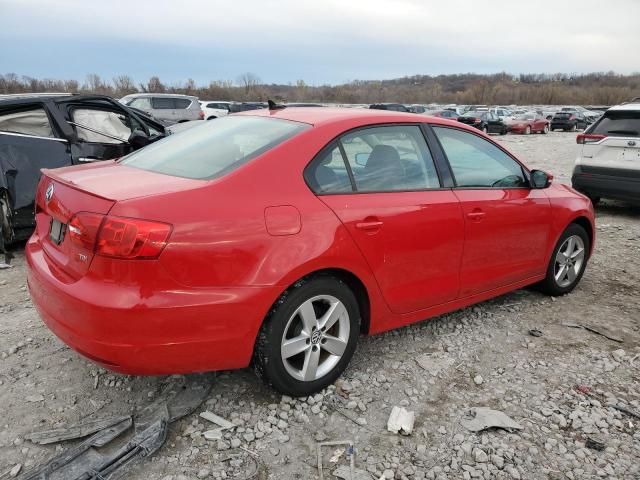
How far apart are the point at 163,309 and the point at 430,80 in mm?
133410

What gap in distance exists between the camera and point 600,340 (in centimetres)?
374

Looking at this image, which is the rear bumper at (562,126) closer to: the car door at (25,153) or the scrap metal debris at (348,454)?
the car door at (25,153)

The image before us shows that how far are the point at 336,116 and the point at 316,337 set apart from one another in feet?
4.31

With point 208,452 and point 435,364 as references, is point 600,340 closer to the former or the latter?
point 435,364

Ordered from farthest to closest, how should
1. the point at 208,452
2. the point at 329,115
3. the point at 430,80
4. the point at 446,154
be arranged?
the point at 430,80, the point at 446,154, the point at 329,115, the point at 208,452

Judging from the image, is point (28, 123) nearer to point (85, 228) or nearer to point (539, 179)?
point (85, 228)

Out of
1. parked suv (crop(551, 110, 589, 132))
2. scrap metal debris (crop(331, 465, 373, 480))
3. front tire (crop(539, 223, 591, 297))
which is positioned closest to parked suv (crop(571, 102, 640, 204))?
front tire (crop(539, 223, 591, 297))

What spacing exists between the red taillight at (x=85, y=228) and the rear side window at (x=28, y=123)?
3746mm

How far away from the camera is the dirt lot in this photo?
240 cm

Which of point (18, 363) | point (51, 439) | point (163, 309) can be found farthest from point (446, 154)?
point (18, 363)

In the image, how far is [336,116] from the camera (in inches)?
122

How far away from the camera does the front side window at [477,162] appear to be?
3473 mm

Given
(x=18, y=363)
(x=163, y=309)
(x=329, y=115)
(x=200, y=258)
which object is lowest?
(x=18, y=363)

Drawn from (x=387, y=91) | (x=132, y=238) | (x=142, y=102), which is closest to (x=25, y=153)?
(x=132, y=238)
